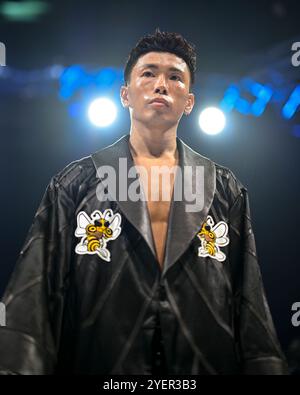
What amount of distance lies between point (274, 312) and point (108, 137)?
0.90 m

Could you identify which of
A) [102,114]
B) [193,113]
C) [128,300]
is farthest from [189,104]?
[128,300]

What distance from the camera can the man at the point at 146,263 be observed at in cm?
143

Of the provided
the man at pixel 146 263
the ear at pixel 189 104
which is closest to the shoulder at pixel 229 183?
the man at pixel 146 263

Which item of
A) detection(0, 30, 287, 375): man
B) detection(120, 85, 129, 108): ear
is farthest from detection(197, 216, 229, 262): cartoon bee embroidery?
detection(120, 85, 129, 108): ear

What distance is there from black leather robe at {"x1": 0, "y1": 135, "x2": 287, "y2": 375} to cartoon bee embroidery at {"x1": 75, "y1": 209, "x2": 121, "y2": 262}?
0.05ft

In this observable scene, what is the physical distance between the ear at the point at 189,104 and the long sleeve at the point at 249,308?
0.39m

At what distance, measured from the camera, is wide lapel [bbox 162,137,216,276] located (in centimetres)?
151

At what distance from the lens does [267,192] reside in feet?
5.96

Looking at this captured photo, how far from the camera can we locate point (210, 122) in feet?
6.00

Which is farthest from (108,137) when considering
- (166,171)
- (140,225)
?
(140,225)

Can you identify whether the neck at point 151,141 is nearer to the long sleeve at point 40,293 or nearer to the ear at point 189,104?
the ear at point 189,104

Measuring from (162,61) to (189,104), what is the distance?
0.20 metres

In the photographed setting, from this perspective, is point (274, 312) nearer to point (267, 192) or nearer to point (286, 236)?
point (286, 236)

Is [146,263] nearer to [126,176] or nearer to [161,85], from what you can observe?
[126,176]
